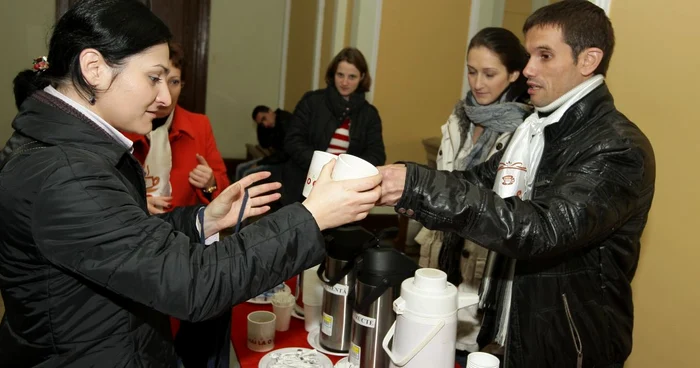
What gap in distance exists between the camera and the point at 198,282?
989 mm

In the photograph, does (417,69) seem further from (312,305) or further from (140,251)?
(140,251)

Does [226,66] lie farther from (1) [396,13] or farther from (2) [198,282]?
(2) [198,282]

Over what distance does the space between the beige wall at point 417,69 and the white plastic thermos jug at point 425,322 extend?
3.39m

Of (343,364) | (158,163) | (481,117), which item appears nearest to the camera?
(343,364)

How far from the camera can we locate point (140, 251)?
3.20ft

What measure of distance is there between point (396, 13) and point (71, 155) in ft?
12.1

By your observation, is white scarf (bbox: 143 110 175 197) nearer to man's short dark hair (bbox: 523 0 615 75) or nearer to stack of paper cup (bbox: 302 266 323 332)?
stack of paper cup (bbox: 302 266 323 332)

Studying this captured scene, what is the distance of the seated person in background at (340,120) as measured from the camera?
3703 mm

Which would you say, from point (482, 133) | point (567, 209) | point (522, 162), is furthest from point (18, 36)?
point (567, 209)

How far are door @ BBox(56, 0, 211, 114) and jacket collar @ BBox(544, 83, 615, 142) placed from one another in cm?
454

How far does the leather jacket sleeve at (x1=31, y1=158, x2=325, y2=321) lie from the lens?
0.96m

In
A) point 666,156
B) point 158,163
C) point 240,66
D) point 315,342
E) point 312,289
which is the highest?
point 240,66

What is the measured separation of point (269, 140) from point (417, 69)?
1.34m

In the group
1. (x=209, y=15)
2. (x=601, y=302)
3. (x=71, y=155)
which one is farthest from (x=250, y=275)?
(x=209, y=15)
